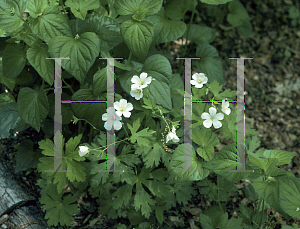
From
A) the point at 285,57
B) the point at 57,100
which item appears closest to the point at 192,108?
the point at 57,100

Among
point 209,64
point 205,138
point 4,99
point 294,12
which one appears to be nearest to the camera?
point 205,138

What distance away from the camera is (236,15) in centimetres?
263

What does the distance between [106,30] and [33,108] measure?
58cm

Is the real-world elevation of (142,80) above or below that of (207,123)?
above

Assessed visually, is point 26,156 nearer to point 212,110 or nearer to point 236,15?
point 212,110

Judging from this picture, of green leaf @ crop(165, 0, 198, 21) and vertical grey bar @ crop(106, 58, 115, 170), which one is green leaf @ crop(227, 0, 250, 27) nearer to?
green leaf @ crop(165, 0, 198, 21)

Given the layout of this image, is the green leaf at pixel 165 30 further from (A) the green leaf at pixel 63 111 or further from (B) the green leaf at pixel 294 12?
(B) the green leaf at pixel 294 12

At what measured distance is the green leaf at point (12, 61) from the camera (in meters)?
1.61

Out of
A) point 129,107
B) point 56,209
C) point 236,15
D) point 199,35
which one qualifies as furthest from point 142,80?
point 236,15

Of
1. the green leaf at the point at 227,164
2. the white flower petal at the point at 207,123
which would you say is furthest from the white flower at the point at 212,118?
the green leaf at the point at 227,164

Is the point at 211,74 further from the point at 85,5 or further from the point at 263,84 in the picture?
the point at 85,5

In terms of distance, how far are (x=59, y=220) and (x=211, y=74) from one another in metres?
1.41

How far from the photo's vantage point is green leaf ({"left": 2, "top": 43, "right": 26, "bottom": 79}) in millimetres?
1610

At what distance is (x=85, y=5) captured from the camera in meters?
1.50
